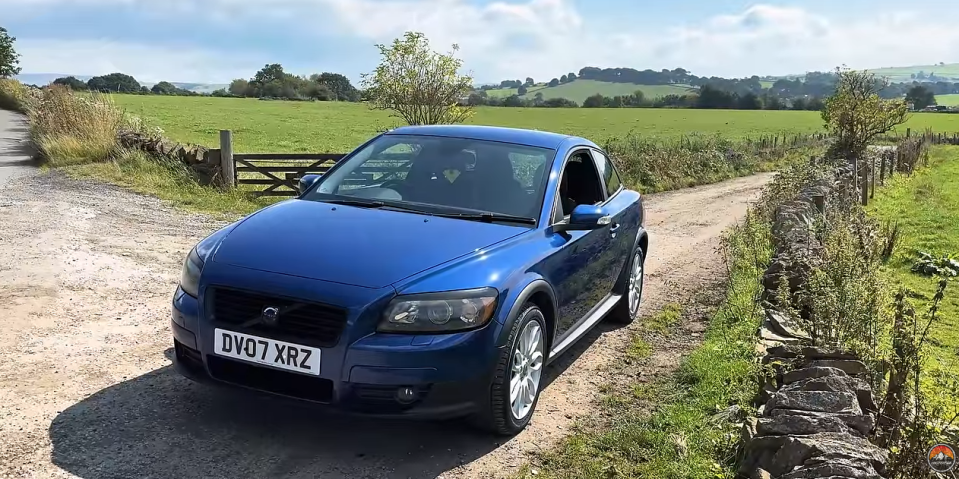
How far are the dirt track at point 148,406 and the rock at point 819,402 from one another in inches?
50.7

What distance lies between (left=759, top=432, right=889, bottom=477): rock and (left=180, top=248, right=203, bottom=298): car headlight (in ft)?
10.3

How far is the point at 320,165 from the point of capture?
16.1 metres

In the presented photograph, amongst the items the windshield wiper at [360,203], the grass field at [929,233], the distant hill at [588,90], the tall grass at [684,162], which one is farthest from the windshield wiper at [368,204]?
the distant hill at [588,90]

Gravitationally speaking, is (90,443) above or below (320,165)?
below

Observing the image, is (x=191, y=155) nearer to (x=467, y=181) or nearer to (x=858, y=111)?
(x=467, y=181)

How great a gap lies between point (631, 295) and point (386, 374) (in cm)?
382

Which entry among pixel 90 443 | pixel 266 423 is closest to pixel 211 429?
pixel 266 423

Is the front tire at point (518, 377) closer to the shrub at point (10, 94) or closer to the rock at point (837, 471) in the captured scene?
the rock at point (837, 471)

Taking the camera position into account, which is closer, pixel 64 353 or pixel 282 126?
pixel 64 353

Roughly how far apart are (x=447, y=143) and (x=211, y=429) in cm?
260

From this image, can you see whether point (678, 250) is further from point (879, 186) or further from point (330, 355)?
point (879, 186)

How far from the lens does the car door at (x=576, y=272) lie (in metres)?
5.04

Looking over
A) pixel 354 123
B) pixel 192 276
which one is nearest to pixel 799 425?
pixel 192 276

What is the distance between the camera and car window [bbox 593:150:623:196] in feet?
21.6
